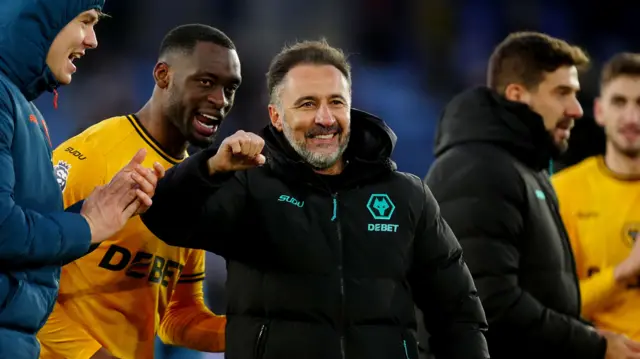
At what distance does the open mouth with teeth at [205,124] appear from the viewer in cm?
412

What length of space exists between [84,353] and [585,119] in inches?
155

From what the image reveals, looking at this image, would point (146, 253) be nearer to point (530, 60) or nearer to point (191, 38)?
point (191, 38)

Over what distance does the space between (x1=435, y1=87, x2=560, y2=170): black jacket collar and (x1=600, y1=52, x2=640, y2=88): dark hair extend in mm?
1190

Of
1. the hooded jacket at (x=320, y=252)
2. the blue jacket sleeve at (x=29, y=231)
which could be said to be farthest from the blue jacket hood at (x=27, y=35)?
the hooded jacket at (x=320, y=252)

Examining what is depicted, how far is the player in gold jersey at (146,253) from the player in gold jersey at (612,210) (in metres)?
1.90

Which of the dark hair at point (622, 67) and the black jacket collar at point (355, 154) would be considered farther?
the dark hair at point (622, 67)

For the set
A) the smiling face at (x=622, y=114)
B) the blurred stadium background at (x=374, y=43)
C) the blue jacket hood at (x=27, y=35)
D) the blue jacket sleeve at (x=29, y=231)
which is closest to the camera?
the blue jacket sleeve at (x=29, y=231)

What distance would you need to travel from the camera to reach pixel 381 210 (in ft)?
11.1

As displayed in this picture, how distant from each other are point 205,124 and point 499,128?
1.22m

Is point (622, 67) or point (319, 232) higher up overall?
→ point (622, 67)

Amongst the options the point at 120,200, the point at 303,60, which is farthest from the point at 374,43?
the point at 120,200

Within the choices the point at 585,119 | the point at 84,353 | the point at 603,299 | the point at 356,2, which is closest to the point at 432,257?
the point at 84,353

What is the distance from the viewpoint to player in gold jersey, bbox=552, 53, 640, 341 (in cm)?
484

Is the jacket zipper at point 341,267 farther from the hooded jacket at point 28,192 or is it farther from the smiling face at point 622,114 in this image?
the smiling face at point 622,114
